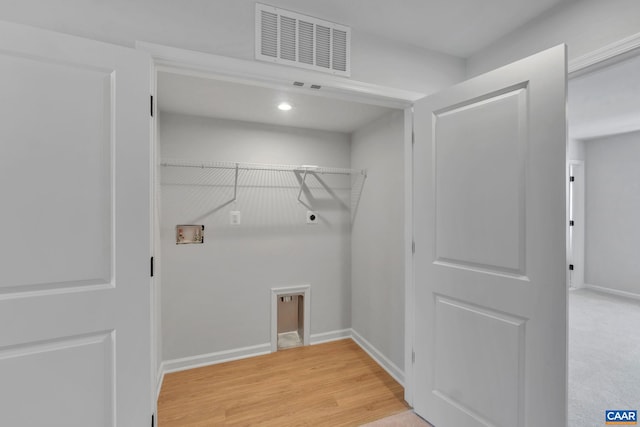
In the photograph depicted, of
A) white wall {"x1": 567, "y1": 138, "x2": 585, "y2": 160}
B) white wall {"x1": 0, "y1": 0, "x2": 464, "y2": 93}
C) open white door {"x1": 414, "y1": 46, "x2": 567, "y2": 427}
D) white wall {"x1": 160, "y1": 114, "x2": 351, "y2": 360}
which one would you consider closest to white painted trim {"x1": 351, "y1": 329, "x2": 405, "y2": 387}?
white wall {"x1": 160, "y1": 114, "x2": 351, "y2": 360}

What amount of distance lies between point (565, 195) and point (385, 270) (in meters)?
1.57

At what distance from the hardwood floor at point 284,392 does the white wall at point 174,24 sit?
2.23 m

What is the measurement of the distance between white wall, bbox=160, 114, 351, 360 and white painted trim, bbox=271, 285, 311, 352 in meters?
0.05

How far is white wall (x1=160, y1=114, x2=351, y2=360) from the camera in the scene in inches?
99.2

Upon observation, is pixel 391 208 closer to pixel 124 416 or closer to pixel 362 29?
pixel 362 29

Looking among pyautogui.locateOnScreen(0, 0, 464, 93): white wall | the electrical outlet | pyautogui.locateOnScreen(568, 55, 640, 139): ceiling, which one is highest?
pyautogui.locateOnScreen(568, 55, 640, 139): ceiling

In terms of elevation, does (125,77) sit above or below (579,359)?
above

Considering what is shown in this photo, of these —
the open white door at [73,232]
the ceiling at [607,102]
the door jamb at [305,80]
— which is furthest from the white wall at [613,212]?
the open white door at [73,232]

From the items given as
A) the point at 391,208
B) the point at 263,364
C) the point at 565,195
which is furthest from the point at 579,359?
the point at 263,364

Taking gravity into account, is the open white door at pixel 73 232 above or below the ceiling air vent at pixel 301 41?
below

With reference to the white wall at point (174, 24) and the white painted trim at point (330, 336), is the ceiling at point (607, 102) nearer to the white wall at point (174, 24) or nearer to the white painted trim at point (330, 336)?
the white wall at point (174, 24)

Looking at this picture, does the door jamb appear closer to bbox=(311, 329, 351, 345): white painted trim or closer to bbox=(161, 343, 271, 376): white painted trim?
bbox=(161, 343, 271, 376): white painted trim

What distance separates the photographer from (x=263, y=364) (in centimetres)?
258

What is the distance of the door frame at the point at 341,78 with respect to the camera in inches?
51.4
